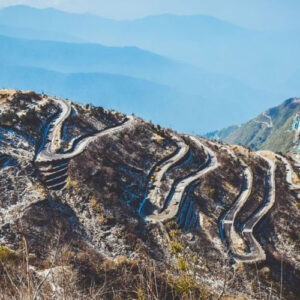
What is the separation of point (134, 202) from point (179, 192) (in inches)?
308

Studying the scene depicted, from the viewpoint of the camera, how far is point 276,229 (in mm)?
49375

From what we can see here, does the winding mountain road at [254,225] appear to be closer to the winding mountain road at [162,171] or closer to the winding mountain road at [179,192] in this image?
the winding mountain road at [179,192]

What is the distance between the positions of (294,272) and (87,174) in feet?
103

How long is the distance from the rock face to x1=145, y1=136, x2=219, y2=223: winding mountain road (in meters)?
0.24

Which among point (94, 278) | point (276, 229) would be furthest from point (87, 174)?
point (276, 229)

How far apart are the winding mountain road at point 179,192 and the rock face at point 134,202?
0.78 ft

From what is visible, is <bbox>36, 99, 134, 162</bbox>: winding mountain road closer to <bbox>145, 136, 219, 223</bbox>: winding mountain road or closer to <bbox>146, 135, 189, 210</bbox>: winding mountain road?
<bbox>146, 135, 189, 210</bbox>: winding mountain road

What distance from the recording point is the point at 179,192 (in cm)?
4906

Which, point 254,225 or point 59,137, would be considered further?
point 59,137

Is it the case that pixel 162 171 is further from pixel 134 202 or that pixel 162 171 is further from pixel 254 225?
pixel 254 225

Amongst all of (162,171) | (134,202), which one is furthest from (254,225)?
(134,202)

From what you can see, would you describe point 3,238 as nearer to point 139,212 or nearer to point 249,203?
point 139,212

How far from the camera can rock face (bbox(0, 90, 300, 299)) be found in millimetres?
32344

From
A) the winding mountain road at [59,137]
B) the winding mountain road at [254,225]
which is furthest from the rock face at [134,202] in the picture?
the winding mountain road at [59,137]
